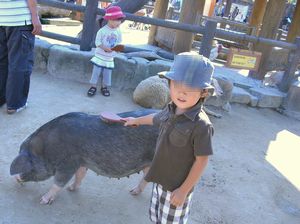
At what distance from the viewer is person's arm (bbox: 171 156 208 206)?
6.34 feet

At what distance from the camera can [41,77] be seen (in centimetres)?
525

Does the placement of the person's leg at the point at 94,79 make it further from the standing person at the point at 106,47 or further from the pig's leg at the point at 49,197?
the pig's leg at the point at 49,197

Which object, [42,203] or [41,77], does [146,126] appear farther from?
[41,77]

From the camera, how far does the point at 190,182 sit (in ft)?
6.44

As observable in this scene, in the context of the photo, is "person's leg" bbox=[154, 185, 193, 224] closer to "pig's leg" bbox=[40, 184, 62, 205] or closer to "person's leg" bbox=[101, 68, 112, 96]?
"pig's leg" bbox=[40, 184, 62, 205]

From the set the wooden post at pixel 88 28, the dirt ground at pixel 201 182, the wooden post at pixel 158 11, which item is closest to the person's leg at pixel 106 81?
the dirt ground at pixel 201 182

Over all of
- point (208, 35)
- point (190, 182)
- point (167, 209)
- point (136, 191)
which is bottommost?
point (136, 191)

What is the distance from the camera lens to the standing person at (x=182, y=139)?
186cm

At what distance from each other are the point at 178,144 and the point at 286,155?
9.65 ft

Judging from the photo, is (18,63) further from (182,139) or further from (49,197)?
(182,139)

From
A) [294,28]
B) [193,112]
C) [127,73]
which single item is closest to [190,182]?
[193,112]

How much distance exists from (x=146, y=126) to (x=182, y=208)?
67 cm

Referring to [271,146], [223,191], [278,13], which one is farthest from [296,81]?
[223,191]

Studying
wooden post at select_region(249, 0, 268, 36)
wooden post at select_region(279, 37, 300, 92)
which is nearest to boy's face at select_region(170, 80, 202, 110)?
wooden post at select_region(279, 37, 300, 92)
